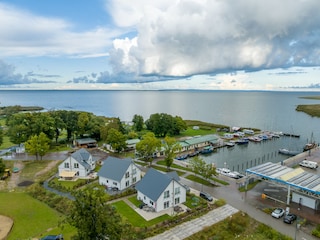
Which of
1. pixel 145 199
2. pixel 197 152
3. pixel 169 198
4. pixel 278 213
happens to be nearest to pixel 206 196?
pixel 169 198

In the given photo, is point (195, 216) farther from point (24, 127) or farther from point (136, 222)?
point (24, 127)

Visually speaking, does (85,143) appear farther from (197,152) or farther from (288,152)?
(288,152)

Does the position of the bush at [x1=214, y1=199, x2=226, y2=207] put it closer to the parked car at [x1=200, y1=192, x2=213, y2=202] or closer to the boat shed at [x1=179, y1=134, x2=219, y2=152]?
the parked car at [x1=200, y1=192, x2=213, y2=202]

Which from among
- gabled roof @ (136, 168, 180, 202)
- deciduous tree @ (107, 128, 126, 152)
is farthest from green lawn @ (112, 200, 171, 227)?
deciduous tree @ (107, 128, 126, 152)

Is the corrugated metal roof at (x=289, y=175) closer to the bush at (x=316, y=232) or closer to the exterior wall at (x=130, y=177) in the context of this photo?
the bush at (x=316, y=232)

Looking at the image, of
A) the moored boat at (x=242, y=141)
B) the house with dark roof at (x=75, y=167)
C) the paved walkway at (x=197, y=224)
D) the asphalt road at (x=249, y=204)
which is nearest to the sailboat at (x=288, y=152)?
the moored boat at (x=242, y=141)

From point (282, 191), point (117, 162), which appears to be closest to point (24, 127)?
point (117, 162)

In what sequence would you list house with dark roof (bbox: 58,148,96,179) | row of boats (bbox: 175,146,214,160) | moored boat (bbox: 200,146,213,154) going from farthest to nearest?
moored boat (bbox: 200,146,213,154) < row of boats (bbox: 175,146,214,160) < house with dark roof (bbox: 58,148,96,179)
